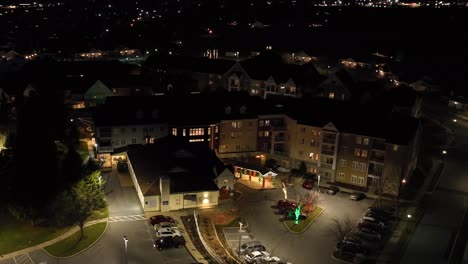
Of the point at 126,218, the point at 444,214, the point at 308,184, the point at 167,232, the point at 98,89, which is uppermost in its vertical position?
the point at 98,89

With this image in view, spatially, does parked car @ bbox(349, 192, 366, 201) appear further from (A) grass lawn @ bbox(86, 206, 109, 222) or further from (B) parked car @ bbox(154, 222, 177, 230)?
(A) grass lawn @ bbox(86, 206, 109, 222)

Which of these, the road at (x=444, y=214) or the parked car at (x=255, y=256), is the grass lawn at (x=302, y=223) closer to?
the parked car at (x=255, y=256)

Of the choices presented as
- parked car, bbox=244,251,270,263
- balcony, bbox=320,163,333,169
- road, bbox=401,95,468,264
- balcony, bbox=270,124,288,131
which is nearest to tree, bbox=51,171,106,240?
parked car, bbox=244,251,270,263

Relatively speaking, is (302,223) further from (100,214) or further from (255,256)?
(100,214)

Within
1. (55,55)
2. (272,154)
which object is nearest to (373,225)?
(272,154)

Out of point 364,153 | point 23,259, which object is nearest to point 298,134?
point 364,153

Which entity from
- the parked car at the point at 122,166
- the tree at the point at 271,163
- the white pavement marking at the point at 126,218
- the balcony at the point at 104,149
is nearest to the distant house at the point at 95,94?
the balcony at the point at 104,149

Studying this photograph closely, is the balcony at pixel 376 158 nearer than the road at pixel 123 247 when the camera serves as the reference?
No
